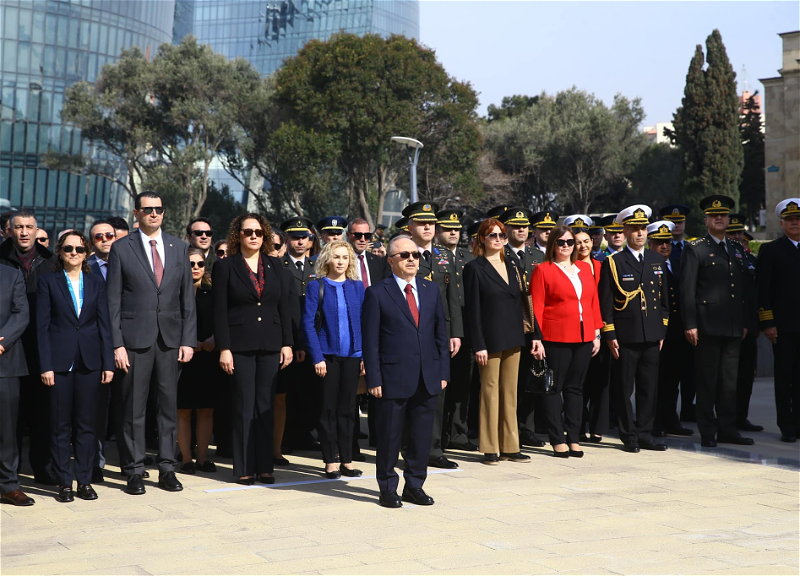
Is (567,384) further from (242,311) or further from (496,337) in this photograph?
(242,311)

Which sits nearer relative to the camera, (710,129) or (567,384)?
(567,384)

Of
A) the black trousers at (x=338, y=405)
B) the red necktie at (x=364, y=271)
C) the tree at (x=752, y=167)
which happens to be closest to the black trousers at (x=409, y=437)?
the black trousers at (x=338, y=405)

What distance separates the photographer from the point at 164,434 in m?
7.64

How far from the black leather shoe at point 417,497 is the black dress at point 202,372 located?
2.25 meters

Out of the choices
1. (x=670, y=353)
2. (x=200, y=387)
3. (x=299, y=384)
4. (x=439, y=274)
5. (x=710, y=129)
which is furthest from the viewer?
(x=710, y=129)

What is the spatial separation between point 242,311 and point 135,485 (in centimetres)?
160

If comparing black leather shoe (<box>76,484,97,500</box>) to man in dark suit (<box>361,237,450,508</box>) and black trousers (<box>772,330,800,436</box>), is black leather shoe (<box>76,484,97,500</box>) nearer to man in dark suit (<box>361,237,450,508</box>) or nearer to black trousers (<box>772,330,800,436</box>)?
man in dark suit (<box>361,237,450,508</box>)

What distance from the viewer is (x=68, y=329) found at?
24.0ft

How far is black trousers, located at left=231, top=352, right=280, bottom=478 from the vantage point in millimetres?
7684

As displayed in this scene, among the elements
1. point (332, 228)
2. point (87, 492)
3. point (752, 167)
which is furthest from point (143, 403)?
point (752, 167)

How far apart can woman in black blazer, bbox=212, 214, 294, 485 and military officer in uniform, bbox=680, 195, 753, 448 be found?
4.16 metres

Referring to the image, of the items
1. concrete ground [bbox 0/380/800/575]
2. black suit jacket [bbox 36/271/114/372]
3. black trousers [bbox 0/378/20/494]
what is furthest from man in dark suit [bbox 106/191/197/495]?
black trousers [bbox 0/378/20/494]

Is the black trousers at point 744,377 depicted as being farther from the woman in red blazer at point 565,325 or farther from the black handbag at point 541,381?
the black handbag at point 541,381

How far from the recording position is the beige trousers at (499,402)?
8.44m
